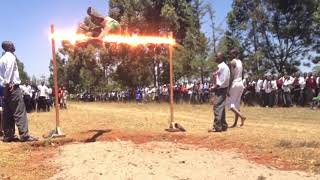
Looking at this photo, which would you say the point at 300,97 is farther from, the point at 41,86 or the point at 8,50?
the point at 8,50

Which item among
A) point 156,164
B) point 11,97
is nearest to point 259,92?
point 11,97

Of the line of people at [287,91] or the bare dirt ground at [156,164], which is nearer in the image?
the bare dirt ground at [156,164]

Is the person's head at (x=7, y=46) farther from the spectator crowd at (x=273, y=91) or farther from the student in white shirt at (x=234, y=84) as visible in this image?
the spectator crowd at (x=273, y=91)

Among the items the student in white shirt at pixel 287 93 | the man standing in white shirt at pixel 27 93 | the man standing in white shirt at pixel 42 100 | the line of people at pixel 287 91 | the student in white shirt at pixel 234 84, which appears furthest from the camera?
the man standing in white shirt at pixel 42 100

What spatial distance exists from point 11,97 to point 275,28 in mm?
32276

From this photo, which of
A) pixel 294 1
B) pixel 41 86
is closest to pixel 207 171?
pixel 41 86

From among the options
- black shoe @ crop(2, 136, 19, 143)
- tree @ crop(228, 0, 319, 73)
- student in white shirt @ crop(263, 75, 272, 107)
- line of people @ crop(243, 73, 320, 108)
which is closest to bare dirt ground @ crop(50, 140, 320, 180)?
black shoe @ crop(2, 136, 19, 143)

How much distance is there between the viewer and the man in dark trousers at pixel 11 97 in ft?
39.9

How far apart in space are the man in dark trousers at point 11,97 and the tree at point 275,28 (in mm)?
31261

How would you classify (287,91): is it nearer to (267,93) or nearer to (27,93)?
(267,93)

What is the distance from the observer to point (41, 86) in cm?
3159

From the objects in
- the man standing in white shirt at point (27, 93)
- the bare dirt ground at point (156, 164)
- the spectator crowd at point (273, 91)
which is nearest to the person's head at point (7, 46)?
the bare dirt ground at point (156, 164)

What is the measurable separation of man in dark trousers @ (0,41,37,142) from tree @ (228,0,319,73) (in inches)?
1231

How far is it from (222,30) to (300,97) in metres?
11.4
